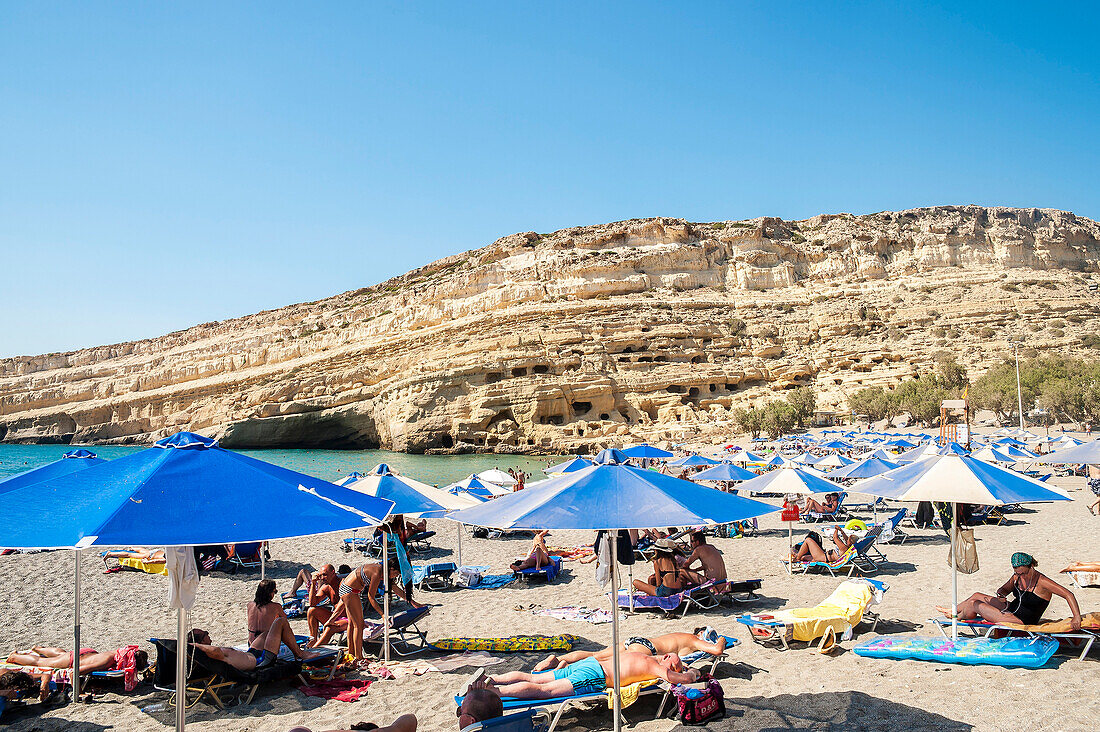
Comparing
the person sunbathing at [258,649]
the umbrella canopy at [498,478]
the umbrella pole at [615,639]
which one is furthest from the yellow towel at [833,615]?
the umbrella canopy at [498,478]

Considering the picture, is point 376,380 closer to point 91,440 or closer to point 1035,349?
point 91,440

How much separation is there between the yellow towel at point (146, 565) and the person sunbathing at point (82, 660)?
18.1ft

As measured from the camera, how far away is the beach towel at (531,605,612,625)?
808 centimetres

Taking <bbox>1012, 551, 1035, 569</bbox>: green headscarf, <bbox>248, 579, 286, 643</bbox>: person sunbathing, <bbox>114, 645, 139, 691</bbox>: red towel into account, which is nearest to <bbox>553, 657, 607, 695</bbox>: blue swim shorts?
<bbox>248, 579, 286, 643</bbox>: person sunbathing

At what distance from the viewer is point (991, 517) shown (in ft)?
48.2

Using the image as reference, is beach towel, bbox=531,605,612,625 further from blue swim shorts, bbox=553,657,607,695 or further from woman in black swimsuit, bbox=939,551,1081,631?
woman in black swimsuit, bbox=939,551,1081,631

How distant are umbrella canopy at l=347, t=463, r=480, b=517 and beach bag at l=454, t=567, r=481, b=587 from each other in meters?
1.31

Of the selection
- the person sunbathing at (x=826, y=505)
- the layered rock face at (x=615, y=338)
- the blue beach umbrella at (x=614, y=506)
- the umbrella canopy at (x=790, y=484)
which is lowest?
the person sunbathing at (x=826, y=505)

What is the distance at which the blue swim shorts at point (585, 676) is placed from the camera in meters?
5.00

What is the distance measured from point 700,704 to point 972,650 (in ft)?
8.86

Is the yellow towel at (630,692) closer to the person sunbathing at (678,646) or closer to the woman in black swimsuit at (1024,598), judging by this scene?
the person sunbathing at (678,646)

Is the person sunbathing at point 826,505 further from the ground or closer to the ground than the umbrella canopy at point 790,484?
closer to the ground

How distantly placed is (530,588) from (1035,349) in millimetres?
51501

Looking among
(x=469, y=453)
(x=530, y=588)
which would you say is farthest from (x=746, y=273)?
(x=530, y=588)
